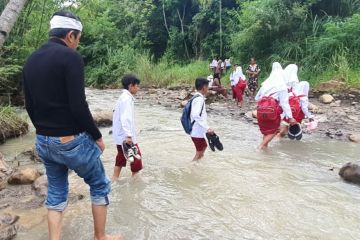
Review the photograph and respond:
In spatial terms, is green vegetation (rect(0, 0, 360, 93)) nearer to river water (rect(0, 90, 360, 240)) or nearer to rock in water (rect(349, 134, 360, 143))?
river water (rect(0, 90, 360, 240))

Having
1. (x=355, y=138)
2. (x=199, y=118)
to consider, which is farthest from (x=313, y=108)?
(x=199, y=118)

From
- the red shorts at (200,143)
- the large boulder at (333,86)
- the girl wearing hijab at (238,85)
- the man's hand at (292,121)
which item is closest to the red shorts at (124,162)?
the red shorts at (200,143)

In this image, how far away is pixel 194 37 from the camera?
2514cm

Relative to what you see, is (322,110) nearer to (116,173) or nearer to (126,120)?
(116,173)

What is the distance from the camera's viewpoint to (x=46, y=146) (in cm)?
302

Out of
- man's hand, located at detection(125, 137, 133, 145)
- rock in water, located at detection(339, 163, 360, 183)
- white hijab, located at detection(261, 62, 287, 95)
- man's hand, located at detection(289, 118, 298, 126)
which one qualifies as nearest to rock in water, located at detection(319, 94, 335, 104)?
man's hand, located at detection(289, 118, 298, 126)

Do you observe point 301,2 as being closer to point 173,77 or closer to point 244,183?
point 173,77

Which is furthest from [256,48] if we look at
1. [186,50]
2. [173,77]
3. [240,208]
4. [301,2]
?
[240,208]

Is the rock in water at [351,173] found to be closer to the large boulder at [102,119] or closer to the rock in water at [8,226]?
the rock in water at [8,226]

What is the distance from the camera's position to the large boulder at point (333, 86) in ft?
42.2

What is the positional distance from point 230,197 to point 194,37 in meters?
21.1

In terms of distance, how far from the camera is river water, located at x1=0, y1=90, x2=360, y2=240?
3.95 metres

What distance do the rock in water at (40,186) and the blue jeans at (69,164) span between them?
180cm

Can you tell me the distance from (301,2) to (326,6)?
3.69 ft
